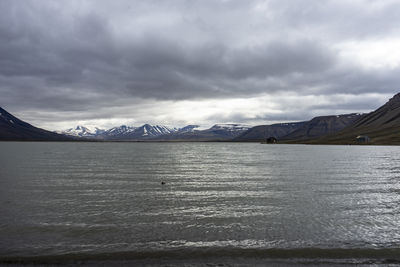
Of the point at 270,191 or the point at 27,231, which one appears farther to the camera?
the point at 270,191

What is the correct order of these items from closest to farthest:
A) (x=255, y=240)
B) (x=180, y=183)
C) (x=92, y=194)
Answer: (x=255, y=240)
(x=92, y=194)
(x=180, y=183)

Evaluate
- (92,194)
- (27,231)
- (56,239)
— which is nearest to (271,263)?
(56,239)

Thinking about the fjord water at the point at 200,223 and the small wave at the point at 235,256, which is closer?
the small wave at the point at 235,256

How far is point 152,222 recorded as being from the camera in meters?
19.7

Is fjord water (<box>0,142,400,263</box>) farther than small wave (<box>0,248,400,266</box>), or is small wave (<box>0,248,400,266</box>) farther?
fjord water (<box>0,142,400,263</box>)

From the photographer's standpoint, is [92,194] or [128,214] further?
[92,194]

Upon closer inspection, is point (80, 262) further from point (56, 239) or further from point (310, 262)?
point (310, 262)

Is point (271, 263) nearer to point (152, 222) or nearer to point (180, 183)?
point (152, 222)

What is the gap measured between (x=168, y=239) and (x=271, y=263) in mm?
5996

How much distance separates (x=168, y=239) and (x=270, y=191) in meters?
18.4

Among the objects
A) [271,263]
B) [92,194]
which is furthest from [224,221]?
[92,194]

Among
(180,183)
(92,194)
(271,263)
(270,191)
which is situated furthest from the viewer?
(180,183)

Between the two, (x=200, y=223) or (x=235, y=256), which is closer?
(x=235, y=256)

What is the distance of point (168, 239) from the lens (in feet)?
53.8
